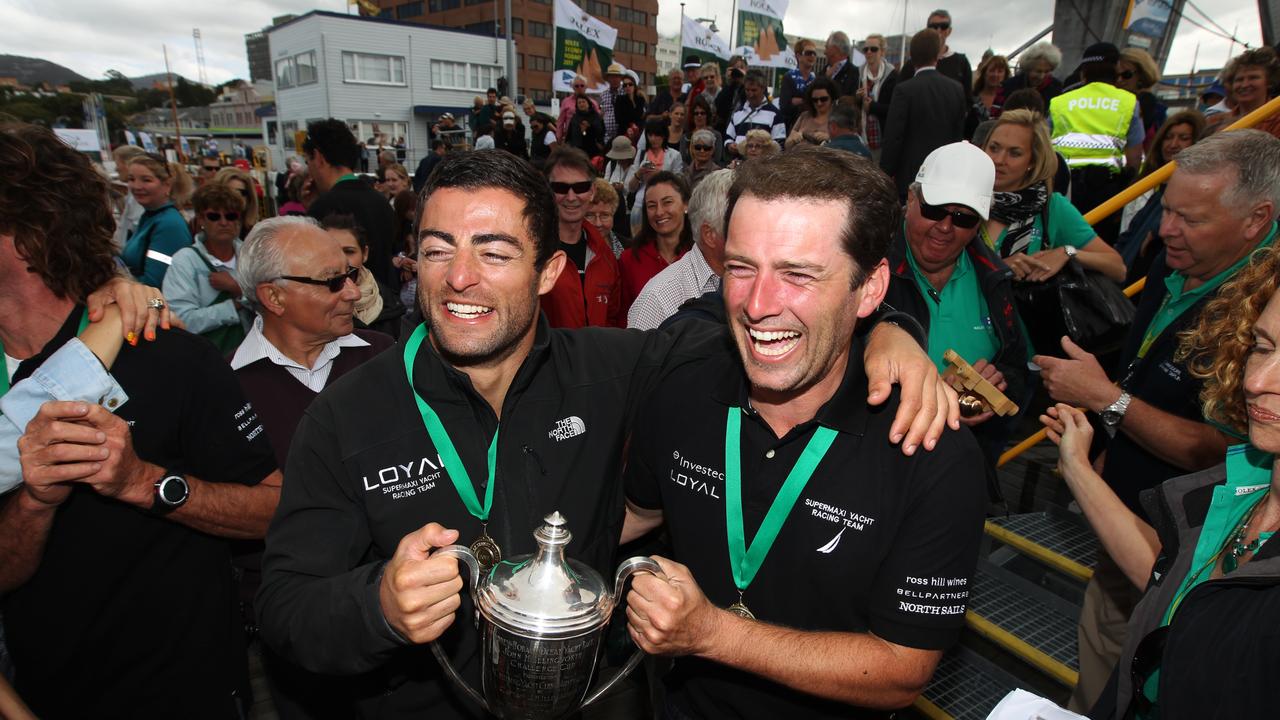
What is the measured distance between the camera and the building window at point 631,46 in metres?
72.6

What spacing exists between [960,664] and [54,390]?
13.3 feet

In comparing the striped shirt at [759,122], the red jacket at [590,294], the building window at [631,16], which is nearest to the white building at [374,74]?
the building window at [631,16]

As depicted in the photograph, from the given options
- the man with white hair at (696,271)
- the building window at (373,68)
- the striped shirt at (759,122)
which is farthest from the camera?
the building window at (373,68)

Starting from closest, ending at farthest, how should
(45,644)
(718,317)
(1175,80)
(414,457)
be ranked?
1. (414,457)
2. (45,644)
3. (718,317)
4. (1175,80)

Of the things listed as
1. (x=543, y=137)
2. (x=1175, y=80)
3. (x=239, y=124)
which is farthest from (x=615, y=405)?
(x=239, y=124)

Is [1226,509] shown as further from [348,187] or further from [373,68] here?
[373,68]

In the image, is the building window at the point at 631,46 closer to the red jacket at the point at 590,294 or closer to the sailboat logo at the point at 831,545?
the red jacket at the point at 590,294

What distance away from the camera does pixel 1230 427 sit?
6.52ft

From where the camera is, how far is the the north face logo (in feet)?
6.88

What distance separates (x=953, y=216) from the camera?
3193 millimetres

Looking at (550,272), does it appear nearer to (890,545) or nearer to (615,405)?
(615,405)

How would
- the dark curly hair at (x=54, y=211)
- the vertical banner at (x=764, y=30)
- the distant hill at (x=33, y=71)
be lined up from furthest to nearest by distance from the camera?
the distant hill at (x=33, y=71) → the vertical banner at (x=764, y=30) → the dark curly hair at (x=54, y=211)

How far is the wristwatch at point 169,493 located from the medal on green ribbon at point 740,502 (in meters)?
1.73

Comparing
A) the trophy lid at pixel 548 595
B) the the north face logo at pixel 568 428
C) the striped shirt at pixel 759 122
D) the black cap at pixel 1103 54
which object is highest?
the black cap at pixel 1103 54
